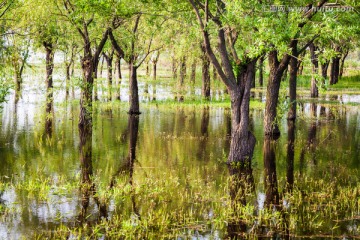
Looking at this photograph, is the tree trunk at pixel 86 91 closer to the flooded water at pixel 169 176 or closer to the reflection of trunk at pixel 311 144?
the flooded water at pixel 169 176

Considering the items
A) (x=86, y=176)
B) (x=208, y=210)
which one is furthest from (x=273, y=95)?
(x=208, y=210)

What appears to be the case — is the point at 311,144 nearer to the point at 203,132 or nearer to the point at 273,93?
the point at 273,93

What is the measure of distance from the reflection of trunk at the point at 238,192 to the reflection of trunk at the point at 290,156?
118 cm

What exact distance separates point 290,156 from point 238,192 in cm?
724

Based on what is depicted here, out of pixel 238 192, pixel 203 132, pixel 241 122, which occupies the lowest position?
pixel 238 192

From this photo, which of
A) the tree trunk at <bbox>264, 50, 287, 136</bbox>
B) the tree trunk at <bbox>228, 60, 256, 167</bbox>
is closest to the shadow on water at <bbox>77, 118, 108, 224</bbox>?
the tree trunk at <bbox>228, 60, 256, 167</bbox>

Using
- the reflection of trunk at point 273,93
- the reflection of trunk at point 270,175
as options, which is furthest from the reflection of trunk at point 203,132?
the reflection of trunk at point 273,93

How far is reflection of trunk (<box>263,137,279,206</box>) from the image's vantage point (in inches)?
616

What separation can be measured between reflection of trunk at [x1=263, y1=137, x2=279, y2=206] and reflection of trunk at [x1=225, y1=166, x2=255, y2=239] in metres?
0.52

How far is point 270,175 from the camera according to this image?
19.0m

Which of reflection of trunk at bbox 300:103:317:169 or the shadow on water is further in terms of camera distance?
reflection of trunk at bbox 300:103:317:169

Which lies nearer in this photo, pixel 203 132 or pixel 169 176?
pixel 169 176

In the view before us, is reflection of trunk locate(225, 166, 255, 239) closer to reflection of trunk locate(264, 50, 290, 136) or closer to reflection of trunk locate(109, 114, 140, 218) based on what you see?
reflection of trunk locate(109, 114, 140, 218)

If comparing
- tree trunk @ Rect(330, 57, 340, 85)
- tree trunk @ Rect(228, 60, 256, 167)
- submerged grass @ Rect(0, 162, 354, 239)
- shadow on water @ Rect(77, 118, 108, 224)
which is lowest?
submerged grass @ Rect(0, 162, 354, 239)
